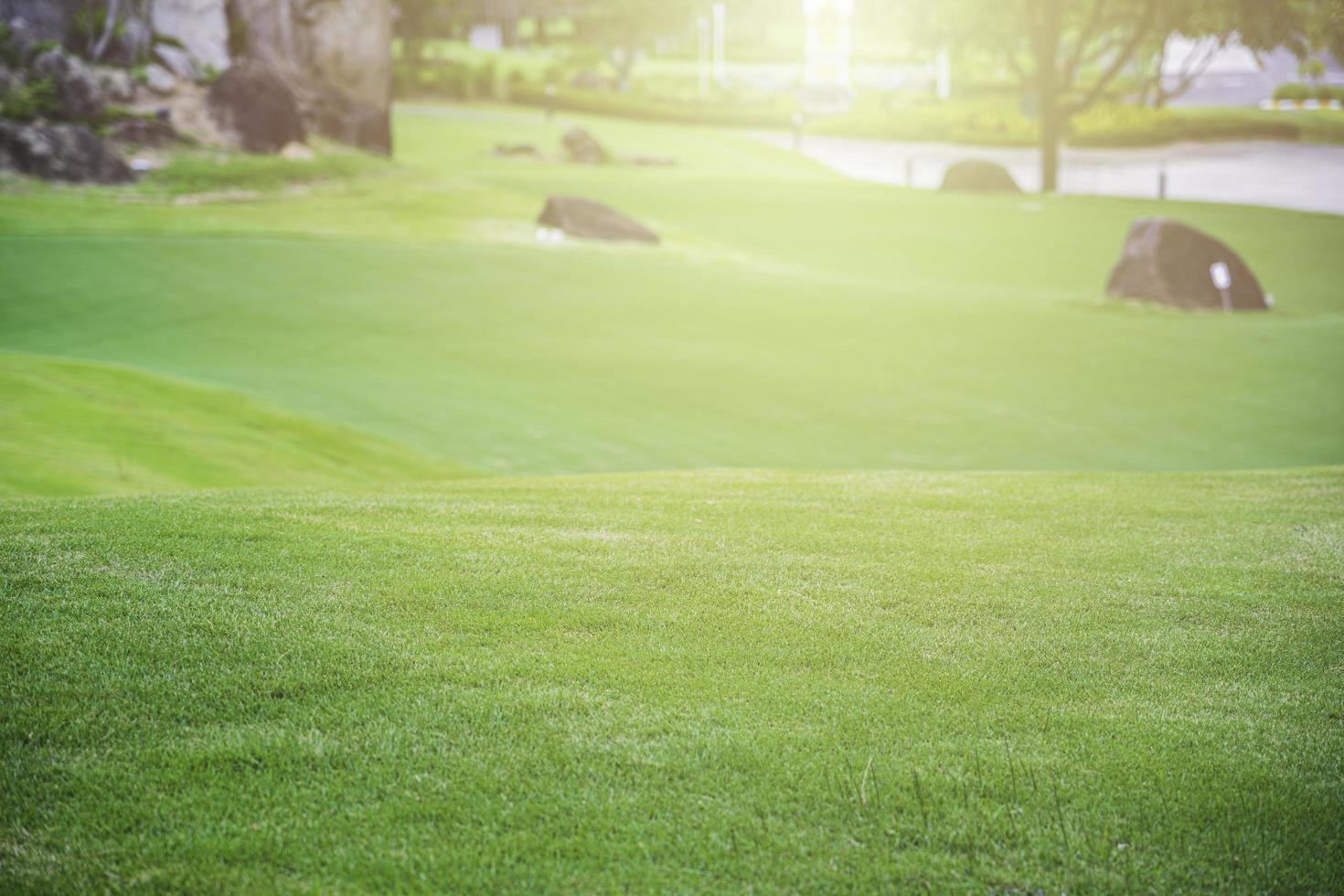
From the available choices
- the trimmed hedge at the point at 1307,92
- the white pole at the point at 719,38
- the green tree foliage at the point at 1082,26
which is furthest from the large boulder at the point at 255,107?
the trimmed hedge at the point at 1307,92

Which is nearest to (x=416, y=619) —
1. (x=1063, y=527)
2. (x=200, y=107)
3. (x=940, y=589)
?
(x=940, y=589)

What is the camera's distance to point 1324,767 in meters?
3.43

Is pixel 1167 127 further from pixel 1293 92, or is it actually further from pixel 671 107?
pixel 671 107

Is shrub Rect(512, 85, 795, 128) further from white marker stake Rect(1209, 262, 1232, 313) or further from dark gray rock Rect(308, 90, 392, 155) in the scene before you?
white marker stake Rect(1209, 262, 1232, 313)

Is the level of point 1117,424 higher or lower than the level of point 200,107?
lower

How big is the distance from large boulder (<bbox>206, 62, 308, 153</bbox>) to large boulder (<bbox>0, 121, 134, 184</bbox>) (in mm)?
2738

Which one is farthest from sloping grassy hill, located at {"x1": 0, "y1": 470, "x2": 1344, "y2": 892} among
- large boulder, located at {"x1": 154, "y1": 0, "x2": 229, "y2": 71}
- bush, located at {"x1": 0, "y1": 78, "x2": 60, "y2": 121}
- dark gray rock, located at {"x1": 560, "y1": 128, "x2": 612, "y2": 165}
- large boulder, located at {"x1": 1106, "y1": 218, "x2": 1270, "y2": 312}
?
dark gray rock, located at {"x1": 560, "y1": 128, "x2": 612, "y2": 165}

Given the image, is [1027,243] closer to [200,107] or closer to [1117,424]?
[1117,424]

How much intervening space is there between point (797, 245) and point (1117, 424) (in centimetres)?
1453

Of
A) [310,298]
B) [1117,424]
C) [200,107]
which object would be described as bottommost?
[1117,424]

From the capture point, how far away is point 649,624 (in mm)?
4324

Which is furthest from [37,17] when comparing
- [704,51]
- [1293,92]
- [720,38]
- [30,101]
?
[1293,92]

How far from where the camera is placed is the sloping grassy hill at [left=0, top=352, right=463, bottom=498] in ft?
24.1

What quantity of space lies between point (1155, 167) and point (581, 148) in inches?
747
